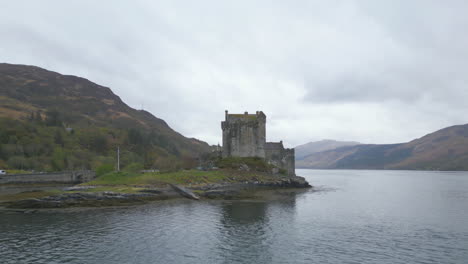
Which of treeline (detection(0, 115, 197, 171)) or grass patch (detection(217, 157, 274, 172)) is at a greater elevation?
treeline (detection(0, 115, 197, 171))

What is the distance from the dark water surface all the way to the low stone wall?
44.8m

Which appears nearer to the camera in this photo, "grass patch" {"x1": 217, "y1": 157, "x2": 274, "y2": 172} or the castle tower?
"grass patch" {"x1": 217, "y1": 157, "x2": 274, "y2": 172}

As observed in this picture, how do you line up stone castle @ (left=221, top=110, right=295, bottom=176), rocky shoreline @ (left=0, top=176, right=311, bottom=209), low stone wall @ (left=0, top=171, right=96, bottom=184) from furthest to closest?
stone castle @ (left=221, top=110, right=295, bottom=176), low stone wall @ (left=0, top=171, right=96, bottom=184), rocky shoreline @ (left=0, top=176, right=311, bottom=209)

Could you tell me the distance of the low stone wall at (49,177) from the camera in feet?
259

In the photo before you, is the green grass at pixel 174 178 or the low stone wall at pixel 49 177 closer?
the green grass at pixel 174 178

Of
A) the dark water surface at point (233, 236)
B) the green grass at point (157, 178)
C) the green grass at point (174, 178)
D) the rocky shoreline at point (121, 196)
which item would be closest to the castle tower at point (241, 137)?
the green grass at point (174, 178)

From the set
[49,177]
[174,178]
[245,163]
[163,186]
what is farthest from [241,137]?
[49,177]

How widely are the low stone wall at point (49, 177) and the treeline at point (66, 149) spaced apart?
29.7ft

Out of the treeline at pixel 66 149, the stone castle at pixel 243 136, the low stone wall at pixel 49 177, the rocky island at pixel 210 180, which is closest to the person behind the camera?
the rocky island at pixel 210 180

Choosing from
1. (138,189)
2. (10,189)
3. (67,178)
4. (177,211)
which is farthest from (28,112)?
(177,211)

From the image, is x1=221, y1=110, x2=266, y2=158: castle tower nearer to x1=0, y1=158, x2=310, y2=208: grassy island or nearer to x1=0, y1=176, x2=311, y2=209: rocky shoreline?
x1=0, y1=158, x2=310, y2=208: grassy island

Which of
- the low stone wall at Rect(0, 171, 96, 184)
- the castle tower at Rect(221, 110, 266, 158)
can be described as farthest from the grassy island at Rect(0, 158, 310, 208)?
the low stone wall at Rect(0, 171, 96, 184)

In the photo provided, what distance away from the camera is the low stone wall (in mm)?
78875

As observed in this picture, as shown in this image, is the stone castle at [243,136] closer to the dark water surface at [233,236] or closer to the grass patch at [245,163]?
the grass patch at [245,163]
